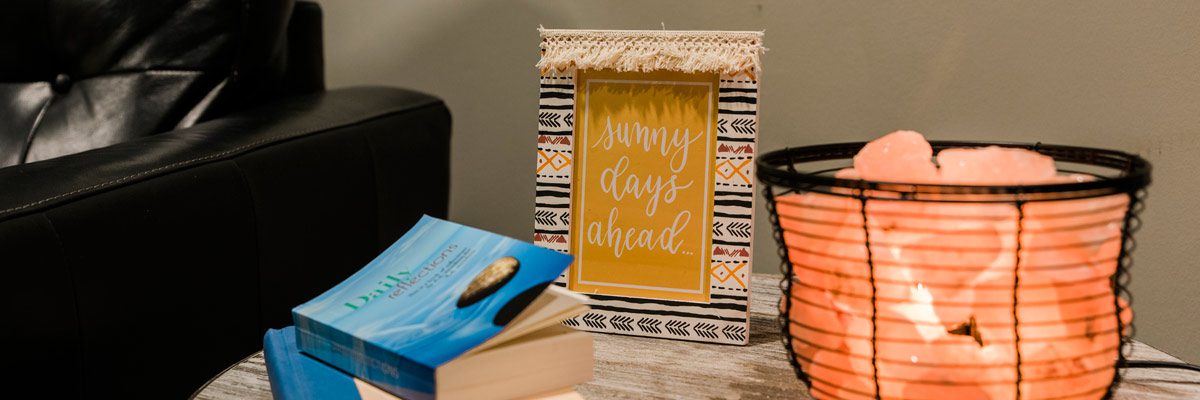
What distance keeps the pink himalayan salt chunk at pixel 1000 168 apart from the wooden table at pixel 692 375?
0.22 m

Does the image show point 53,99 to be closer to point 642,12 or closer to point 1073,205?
point 642,12

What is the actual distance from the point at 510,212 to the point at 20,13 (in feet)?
2.59

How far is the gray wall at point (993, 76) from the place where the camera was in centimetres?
129

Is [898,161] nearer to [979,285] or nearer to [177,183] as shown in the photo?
[979,285]

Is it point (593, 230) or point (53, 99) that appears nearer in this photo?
point (593, 230)

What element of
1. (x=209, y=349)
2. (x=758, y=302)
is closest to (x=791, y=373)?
(x=758, y=302)

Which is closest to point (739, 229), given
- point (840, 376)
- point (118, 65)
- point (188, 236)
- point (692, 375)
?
point (692, 375)

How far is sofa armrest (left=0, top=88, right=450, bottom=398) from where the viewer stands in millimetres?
678

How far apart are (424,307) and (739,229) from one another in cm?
30

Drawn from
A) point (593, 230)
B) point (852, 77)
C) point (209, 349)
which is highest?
point (852, 77)

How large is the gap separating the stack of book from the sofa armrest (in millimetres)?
174

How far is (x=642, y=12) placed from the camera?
1.48 metres

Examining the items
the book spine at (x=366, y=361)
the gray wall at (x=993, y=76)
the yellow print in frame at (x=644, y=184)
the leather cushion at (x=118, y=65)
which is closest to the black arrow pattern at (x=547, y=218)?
the yellow print in frame at (x=644, y=184)

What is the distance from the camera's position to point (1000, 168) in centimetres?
50
